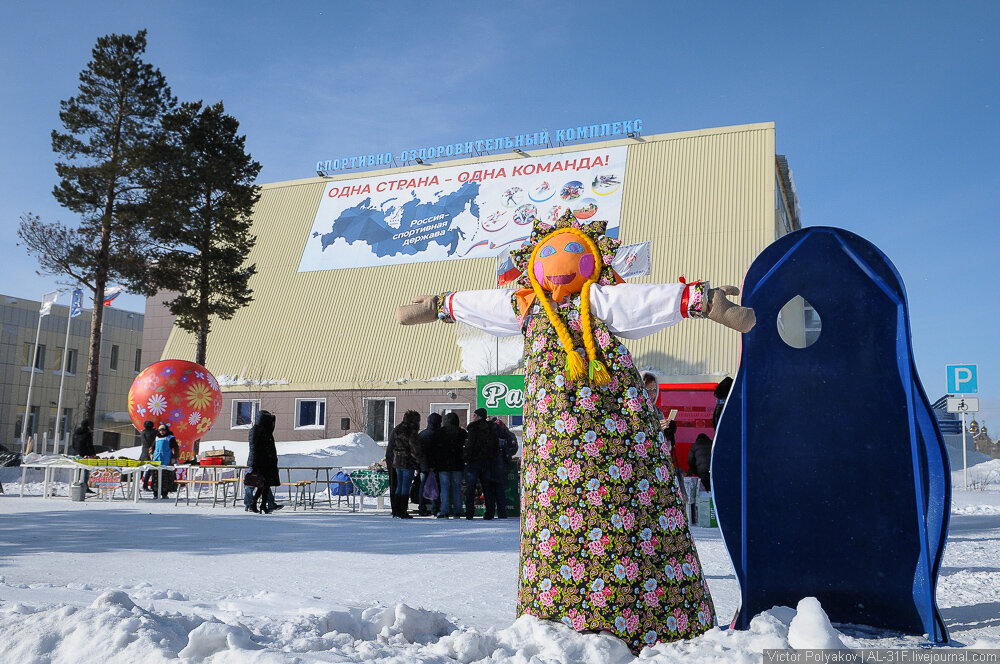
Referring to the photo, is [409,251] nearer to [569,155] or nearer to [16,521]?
[569,155]

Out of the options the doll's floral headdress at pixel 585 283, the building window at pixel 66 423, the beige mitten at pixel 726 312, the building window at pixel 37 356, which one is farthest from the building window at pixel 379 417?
the building window at pixel 37 356

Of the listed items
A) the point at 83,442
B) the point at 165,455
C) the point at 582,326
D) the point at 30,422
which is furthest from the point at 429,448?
the point at 30,422

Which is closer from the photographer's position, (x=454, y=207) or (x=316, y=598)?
(x=316, y=598)

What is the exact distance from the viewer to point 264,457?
37.8 ft

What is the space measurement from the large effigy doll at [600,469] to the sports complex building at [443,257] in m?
19.0

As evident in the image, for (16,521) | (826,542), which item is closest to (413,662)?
(826,542)

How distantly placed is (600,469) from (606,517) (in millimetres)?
201

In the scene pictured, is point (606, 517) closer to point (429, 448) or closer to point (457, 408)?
point (429, 448)

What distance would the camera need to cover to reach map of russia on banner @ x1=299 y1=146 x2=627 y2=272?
26.2 meters

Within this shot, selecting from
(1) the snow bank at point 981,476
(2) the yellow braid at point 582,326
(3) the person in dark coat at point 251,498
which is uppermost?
(2) the yellow braid at point 582,326

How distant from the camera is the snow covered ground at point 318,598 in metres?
2.88

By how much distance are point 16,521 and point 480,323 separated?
293 inches

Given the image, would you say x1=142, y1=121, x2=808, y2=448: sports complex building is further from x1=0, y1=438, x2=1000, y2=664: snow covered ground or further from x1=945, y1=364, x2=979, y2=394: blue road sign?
x1=0, y1=438, x2=1000, y2=664: snow covered ground

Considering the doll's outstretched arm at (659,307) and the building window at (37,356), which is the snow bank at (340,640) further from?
the building window at (37,356)
